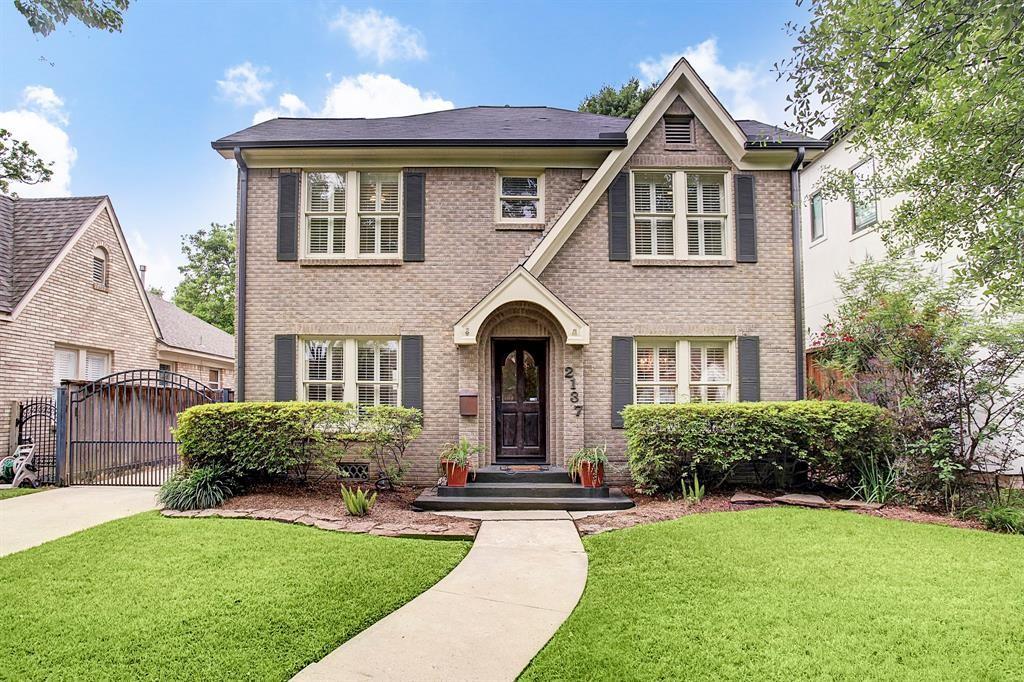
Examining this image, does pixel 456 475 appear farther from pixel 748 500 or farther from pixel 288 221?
pixel 288 221

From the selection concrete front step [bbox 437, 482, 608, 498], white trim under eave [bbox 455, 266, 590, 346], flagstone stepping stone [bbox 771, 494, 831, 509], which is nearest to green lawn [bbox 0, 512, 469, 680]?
concrete front step [bbox 437, 482, 608, 498]

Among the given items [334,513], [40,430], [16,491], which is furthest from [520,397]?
[40,430]

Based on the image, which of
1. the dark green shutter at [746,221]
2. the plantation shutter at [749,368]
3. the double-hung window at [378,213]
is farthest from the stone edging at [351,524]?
the dark green shutter at [746,221]

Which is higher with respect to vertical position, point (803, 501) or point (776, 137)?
point (776, 137)

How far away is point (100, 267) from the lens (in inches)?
563

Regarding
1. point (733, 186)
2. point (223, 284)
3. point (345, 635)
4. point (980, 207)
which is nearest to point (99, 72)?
point (345, 635)

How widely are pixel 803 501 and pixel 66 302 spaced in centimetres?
1533

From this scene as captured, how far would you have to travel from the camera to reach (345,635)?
12.2 feet

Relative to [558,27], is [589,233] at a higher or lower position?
lower

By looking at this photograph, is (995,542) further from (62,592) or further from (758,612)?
(62,592)

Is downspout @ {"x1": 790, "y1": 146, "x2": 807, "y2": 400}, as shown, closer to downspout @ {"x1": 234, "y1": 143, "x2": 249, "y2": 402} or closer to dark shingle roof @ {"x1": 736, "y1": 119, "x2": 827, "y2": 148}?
dark shingle roof @ {"x1": 736, "y1": 119, "x2": 827, "y2": 148}

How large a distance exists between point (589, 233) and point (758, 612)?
6.89 m

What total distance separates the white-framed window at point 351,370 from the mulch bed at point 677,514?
429 cm

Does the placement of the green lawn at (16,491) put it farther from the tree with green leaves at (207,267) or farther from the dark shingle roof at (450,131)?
the tree with green leaves at (207,267)
